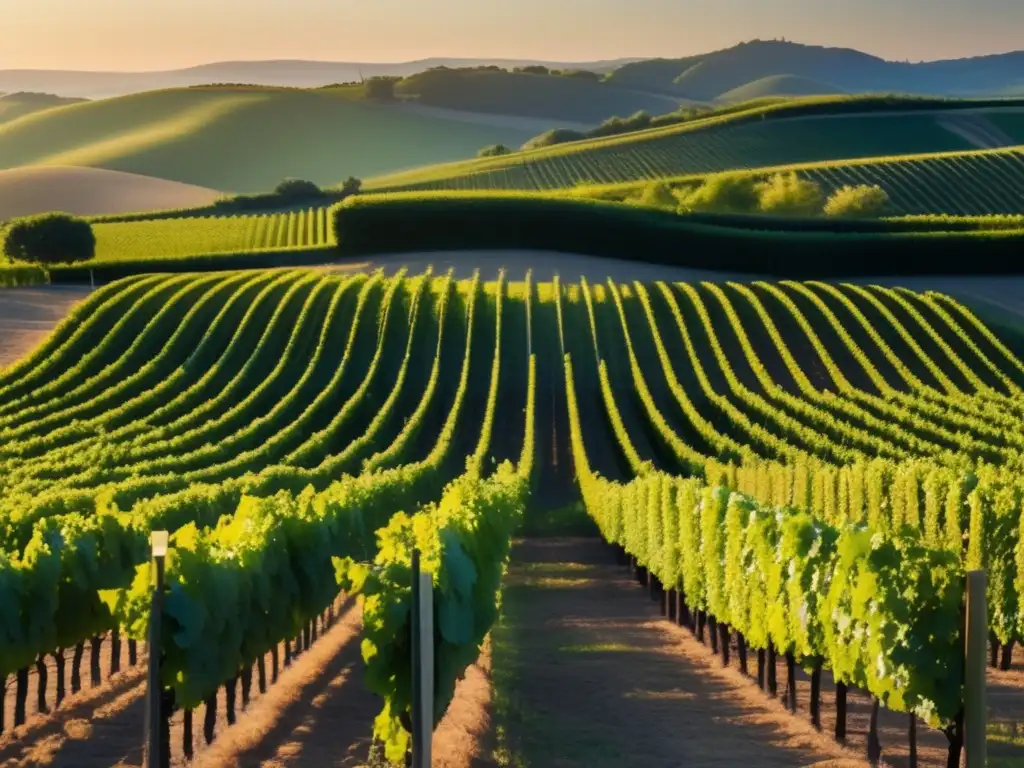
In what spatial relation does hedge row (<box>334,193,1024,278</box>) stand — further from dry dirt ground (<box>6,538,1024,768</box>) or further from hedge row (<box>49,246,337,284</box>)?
dry dirt ground (<box>6,538,1024,768</box>)

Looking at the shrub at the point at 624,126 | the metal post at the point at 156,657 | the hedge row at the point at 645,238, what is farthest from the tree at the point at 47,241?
the shrub at the point at 624,126

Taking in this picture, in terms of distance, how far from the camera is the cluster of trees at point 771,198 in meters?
100

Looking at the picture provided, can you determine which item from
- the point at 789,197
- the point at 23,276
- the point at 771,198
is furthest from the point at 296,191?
the point at 23,276

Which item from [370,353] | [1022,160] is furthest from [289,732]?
[1022,160]

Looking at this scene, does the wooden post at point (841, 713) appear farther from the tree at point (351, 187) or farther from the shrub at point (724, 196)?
the tree at point (351, 187)

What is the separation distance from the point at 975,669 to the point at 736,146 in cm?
12868

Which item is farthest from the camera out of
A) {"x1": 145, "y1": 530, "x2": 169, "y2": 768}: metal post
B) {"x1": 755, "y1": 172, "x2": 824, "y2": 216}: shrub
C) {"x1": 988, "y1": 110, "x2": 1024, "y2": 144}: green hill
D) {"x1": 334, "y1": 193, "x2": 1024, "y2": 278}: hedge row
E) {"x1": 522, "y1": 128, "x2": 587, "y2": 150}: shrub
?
{"x1": 522, "y1": 128, "x2": 587, "y2": 150}: shrub

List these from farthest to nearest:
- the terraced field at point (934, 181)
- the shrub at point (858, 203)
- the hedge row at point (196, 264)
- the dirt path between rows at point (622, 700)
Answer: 1. the terraced field at point (934, 181)
2. the shrub at point (858, 203)
3. the hedge row at point (196, 264)
4. the dirt path between rows at point (622, 700)

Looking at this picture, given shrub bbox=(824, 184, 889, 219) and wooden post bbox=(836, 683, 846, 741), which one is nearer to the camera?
wooden post bbox=(836, 683, 846, 741)

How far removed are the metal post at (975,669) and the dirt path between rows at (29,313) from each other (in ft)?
181

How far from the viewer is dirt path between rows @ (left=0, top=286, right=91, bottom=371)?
2623 inches

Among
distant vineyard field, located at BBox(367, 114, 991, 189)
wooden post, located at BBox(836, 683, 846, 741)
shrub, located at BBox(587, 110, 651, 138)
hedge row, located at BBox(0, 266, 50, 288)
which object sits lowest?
wooden post, located at BBox(836, 683, 846, 741)

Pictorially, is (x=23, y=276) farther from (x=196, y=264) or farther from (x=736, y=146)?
(x=736, y=146)

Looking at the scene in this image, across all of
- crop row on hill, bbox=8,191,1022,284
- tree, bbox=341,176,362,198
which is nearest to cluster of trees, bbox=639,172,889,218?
crop row on hill, bbox=8,191,1022,284
